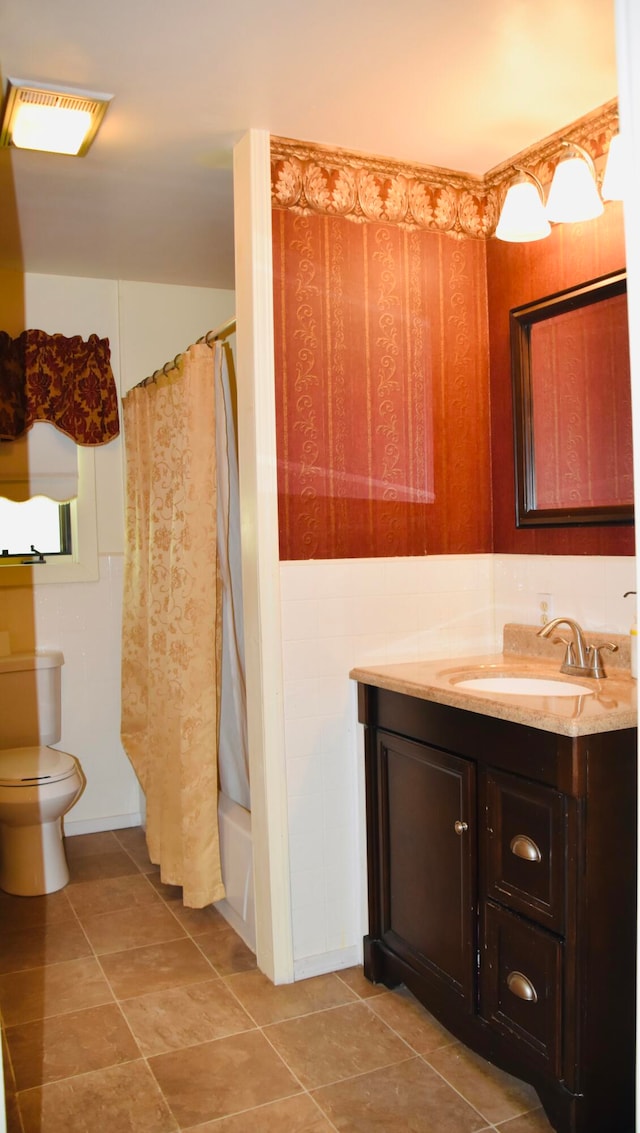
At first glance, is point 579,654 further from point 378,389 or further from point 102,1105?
point 102,1105

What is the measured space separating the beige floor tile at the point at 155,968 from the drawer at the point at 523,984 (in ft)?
3.11

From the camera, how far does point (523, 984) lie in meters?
1.88

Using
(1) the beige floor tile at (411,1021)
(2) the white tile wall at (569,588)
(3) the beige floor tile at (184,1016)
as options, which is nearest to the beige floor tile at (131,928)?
(3) the beige floor tile at (184,1016)

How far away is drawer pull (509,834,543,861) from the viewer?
1.85m

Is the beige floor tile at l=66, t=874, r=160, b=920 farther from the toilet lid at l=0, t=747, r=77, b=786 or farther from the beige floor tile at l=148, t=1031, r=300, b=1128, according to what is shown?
the beige floor tile at l=148, t=1031, r=300, b=1128

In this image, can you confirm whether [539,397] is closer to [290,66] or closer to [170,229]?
[290,66]

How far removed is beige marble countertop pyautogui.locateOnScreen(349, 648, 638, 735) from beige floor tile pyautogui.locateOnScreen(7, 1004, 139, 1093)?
3.66ft

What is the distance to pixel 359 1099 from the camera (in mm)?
1978

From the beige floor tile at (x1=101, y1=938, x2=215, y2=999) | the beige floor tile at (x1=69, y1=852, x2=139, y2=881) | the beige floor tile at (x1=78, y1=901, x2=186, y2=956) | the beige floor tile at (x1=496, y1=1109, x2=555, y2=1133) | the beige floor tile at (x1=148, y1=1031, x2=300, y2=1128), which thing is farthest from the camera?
the beige floor tile at (x1=69, y1=852, x2=139, y2=881)

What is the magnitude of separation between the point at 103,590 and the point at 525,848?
245 cm

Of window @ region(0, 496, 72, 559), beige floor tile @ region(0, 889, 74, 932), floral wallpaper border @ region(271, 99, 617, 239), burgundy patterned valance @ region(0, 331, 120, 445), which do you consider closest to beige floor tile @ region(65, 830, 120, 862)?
beige floor tile @ region(0, 889, 74, 932)

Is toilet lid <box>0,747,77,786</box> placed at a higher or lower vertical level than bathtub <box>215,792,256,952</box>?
higher

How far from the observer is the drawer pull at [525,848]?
1847mm

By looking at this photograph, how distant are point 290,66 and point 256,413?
852 millimetres
